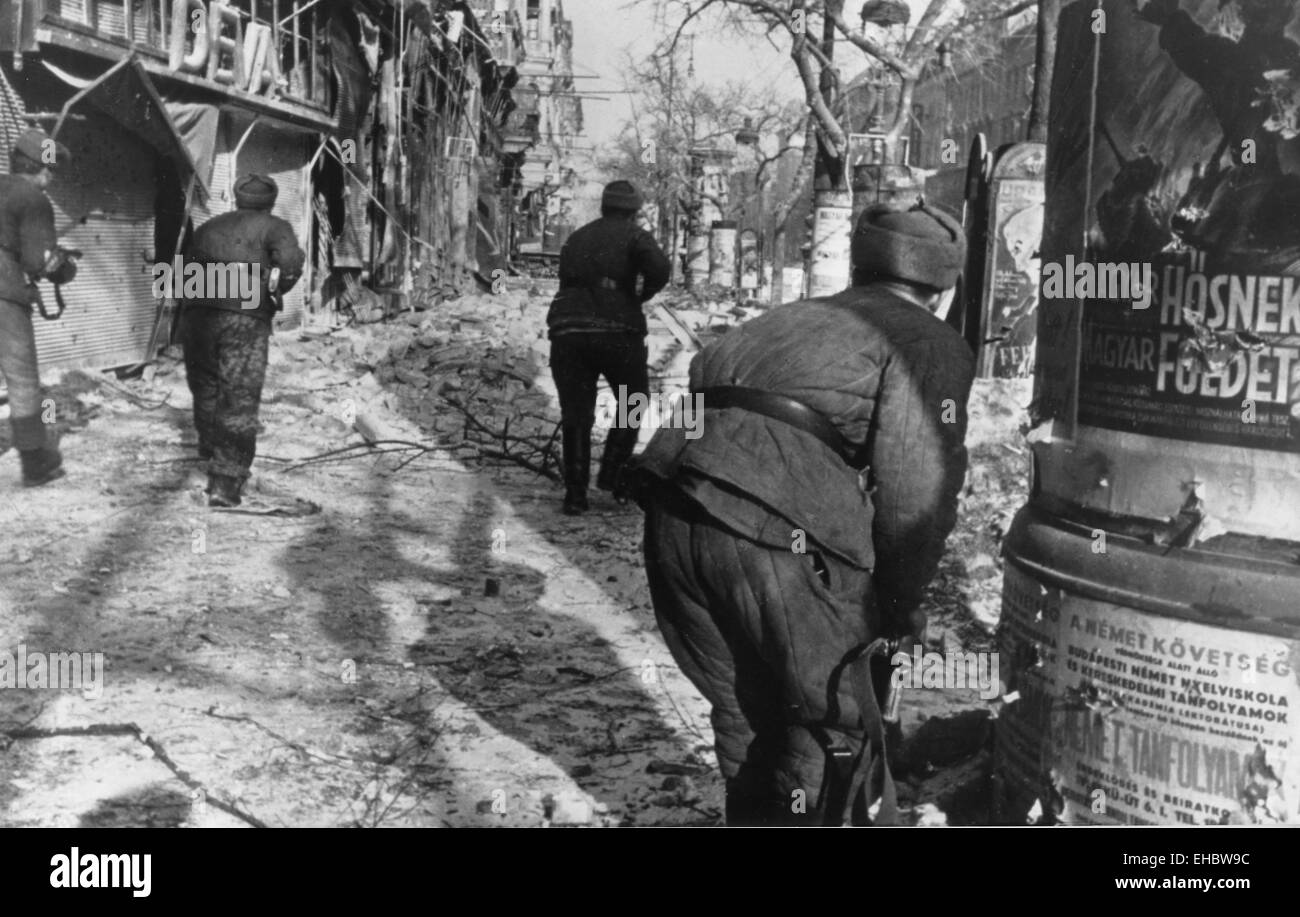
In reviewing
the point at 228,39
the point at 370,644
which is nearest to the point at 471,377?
the point at 228,39

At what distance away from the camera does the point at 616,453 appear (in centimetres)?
922

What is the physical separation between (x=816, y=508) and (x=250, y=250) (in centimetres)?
579

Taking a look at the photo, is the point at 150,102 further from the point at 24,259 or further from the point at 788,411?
the point at 788,411

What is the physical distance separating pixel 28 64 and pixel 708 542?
1039 centimetres

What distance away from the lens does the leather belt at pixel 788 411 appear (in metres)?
3.32

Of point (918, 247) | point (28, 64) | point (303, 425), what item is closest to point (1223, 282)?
point (918, 247)

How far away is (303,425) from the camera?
1206 centimetres

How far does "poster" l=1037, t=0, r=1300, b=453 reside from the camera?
3.15m

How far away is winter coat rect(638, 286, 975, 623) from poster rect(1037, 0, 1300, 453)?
0.44m

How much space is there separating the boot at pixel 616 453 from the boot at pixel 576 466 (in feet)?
0.80

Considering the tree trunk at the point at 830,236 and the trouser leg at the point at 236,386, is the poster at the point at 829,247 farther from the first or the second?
the trouser leg at the point at 236,386

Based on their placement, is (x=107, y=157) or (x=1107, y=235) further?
(x=107, y=157)
